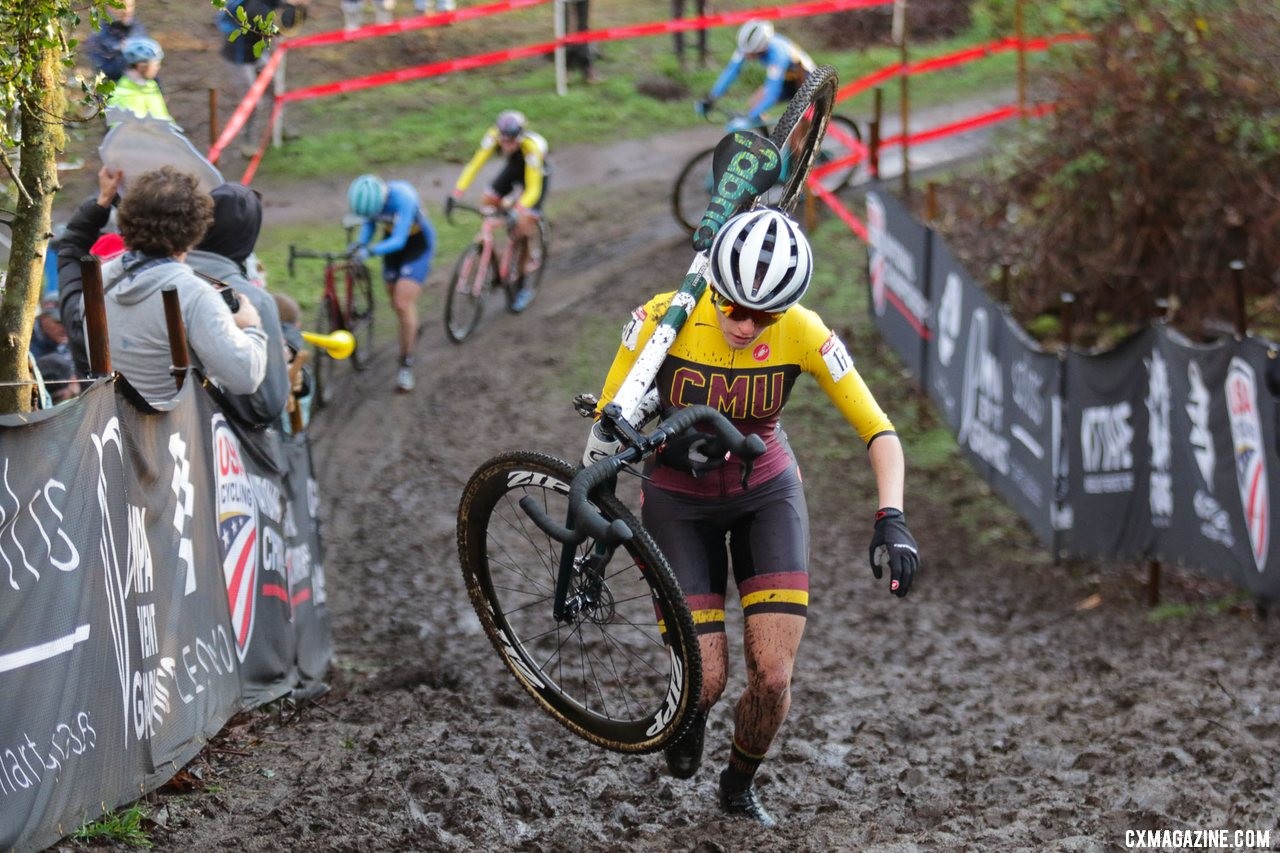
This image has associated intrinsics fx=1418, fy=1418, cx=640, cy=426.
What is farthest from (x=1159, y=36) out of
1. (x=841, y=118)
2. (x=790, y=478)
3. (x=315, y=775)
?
(x=315, y=775)

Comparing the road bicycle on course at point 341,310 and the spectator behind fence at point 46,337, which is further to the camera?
the road bicycle on course at point 341,310

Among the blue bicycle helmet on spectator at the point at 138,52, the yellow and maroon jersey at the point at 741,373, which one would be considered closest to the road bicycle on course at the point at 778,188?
the blue bicycle helmet on spectator at the point at 138,52

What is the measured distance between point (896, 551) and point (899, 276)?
10.1 metres

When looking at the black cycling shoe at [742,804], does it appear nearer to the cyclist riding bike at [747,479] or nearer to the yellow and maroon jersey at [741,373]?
the cyclist riding bike at [747,479]

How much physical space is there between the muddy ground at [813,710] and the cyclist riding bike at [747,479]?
0.61 meters

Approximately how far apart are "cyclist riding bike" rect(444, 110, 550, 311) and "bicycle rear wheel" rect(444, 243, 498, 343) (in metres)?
0.51

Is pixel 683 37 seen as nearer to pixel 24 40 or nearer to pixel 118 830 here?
pixel 24 40

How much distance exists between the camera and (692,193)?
56.2 ft

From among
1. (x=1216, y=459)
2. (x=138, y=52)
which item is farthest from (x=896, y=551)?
(x=138, y=52)

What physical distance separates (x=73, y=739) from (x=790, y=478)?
269 centimetres

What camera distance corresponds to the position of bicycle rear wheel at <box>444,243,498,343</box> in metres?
14.2

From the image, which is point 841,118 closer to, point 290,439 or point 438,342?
point 438,342

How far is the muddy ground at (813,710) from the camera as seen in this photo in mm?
5387

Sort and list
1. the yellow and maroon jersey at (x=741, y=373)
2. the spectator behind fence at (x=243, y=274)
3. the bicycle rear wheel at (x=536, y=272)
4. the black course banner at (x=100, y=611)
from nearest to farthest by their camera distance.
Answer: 1. the black course banner at (x=100, y=611)
2. the yellow and maroon jersey at (x=741, y=373)
3. the spectator behind fence at (x=243, y=274)
4. the bicycle rear wheel at (x=536, y=272)
